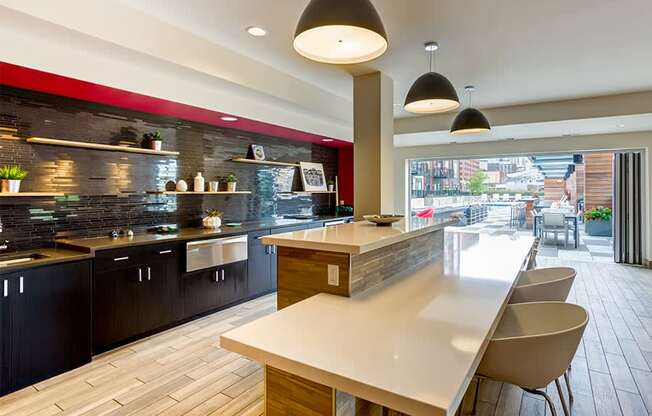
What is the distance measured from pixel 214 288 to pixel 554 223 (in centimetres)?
732

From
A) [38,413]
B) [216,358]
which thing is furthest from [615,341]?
[38,413]

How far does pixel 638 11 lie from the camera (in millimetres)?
2852

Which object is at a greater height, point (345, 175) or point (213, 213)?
point (345, 175)

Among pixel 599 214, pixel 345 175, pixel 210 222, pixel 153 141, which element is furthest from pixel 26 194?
Result: pixel 599 214

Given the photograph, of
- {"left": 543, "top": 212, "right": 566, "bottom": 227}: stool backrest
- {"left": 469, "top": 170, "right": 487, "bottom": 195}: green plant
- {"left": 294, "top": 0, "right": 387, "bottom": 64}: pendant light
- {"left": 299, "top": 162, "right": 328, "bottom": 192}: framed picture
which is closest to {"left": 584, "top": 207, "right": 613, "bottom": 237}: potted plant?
{"left": 543, "top": 212, "right": 566, "bottom": 227}: stool backrest

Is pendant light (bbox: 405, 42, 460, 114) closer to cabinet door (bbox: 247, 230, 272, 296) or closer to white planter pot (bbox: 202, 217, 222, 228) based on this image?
cabinet door (bbox: 247, 230, 272, 296)

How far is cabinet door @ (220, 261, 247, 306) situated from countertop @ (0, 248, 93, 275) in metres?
1.50

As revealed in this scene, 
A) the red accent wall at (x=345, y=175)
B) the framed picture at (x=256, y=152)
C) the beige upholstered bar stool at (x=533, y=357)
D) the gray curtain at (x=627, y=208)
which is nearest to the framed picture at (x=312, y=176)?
the red accent wall at (x=345, y=175)

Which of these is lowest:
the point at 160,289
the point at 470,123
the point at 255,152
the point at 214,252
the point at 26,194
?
the point at 160,289

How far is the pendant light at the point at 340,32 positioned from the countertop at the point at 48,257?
2317 millimetres

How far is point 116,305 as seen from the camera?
318 centimetres

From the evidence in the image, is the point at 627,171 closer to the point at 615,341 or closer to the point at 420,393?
the point at 615,341

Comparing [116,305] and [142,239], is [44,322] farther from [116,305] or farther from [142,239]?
[142,239]

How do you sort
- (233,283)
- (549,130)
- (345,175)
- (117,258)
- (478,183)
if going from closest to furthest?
(117,258) < (233,283) < (549,130) < (345,175) < (478,183)
